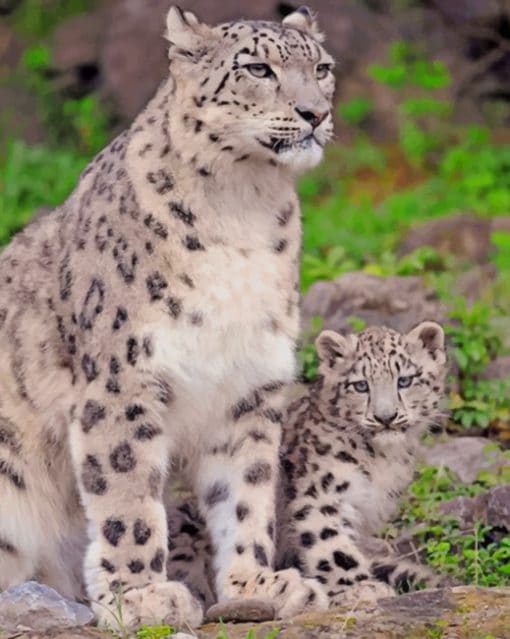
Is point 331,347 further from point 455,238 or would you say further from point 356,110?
point 356,110

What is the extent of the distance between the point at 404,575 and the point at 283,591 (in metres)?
0.85

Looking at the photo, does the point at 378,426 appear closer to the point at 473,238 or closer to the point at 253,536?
the point at 253,536

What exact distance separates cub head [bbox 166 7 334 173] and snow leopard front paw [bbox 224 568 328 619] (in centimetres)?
146

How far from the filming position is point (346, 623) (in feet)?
18.3

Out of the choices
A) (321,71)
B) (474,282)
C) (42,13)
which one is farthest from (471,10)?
(321,71)

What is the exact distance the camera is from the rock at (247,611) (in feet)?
19.4

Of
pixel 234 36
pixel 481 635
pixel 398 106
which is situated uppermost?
pixel 398 106

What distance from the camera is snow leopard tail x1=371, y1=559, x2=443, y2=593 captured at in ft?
22.1

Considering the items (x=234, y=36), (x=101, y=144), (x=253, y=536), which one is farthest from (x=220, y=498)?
(x=101, y=144)

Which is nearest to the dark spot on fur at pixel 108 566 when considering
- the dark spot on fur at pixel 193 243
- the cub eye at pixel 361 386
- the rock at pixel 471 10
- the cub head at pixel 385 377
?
the dark spot on fur at pixel 193 243

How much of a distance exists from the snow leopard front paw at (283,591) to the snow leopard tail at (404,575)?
653 millimetres

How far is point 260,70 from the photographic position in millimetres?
6156

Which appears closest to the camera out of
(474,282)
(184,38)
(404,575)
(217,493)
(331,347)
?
(184,38)

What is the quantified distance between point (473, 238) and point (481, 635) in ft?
20.9
